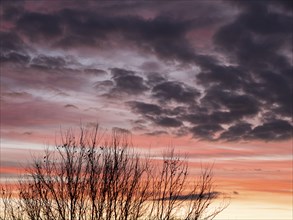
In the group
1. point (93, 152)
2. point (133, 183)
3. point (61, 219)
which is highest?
point (93, 152)

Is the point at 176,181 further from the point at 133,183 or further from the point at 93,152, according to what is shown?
the point at 93,152

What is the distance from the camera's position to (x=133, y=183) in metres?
20.9

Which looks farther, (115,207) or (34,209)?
(34,209)

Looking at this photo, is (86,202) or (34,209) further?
(34,209)

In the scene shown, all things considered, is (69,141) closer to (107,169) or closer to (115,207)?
(107,169)

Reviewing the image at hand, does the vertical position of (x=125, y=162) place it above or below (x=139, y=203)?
above

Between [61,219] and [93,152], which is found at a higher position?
[93,152]

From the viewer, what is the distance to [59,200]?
20.9 m

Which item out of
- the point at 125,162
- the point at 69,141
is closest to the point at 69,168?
the point at 69,141

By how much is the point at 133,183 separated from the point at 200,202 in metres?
3.11

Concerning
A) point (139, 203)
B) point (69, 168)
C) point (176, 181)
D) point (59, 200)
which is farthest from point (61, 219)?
point (176, 181)

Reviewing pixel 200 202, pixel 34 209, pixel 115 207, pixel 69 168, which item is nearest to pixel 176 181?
pixel 200 202

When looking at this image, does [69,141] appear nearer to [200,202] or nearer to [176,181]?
[176,181]

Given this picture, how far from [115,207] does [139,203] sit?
1119 mm
